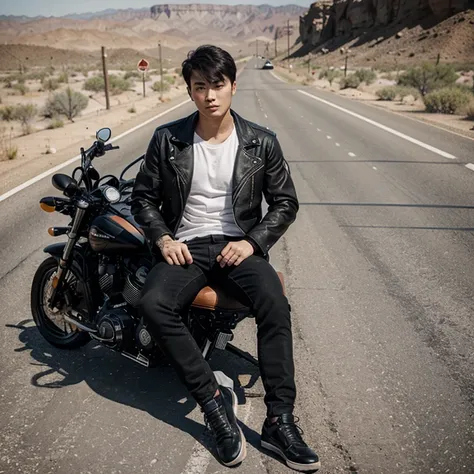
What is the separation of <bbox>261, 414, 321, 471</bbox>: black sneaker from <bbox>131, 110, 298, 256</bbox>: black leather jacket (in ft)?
3.07

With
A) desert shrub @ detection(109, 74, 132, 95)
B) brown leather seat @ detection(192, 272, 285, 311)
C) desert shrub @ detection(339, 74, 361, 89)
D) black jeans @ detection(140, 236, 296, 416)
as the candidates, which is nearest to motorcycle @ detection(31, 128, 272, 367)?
brown leather seat @ detection(192, 272, 285, 311)

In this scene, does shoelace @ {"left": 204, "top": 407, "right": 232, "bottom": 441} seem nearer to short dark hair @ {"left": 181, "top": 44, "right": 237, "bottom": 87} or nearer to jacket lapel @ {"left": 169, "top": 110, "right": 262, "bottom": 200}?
jacket lapel @ {"left": 169, "top": 110, "right": 262, "bottom": 200}

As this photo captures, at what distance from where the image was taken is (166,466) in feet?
9.34

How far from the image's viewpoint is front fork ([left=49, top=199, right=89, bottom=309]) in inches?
138

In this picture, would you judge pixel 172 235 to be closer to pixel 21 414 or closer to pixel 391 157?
pixel 21 414

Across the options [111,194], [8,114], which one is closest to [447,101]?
[8,114]

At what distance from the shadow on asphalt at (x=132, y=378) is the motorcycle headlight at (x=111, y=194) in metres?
1.03

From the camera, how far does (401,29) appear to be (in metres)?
82.1

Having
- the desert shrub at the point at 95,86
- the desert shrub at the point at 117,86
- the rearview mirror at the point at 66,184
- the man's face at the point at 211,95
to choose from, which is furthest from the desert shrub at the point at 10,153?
the desert shrub at the point at 95,86

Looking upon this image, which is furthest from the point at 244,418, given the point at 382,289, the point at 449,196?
the point at 449,196

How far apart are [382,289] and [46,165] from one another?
8126mm

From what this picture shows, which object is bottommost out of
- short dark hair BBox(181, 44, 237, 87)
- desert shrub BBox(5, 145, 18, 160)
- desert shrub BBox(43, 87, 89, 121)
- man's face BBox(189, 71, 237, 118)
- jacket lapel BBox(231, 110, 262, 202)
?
desert shrub BBox(43, 87, 89, 121)

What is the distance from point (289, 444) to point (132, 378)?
126cm

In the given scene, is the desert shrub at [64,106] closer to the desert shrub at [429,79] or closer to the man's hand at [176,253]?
the desert shrub at [429,79]
